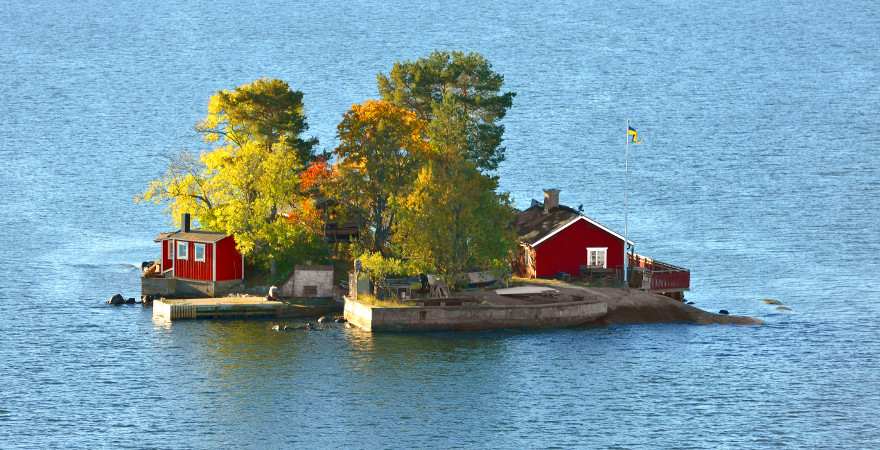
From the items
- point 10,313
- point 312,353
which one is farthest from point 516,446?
point 10,313

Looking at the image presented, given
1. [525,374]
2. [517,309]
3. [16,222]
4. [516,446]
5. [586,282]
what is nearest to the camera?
[516,446]

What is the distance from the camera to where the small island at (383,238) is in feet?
398

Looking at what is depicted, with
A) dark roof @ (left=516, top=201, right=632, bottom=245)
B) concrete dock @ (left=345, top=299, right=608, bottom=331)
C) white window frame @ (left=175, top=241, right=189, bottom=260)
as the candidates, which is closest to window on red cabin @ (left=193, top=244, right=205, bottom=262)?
white window frame @ (left=175, top=241, right=189, bottom=260)

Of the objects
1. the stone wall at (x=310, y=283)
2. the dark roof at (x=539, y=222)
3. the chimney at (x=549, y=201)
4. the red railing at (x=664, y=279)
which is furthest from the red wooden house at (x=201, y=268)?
the red railing at (x=664, y=279)

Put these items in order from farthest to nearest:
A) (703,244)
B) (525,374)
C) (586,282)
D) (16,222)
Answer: (16,222) < (703,244) < (586,282) < (525,374)

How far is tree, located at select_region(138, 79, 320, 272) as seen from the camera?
12744 centimetres

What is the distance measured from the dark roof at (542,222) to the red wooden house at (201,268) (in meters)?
20.0

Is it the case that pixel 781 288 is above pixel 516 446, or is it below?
above

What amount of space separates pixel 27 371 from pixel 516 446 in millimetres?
32096

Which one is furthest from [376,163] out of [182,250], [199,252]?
[182,250]

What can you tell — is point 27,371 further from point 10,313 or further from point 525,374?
point 525,374

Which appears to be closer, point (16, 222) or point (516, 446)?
point (516, 446)

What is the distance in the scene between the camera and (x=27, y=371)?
361ft

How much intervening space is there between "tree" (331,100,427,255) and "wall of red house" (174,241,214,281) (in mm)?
9717
